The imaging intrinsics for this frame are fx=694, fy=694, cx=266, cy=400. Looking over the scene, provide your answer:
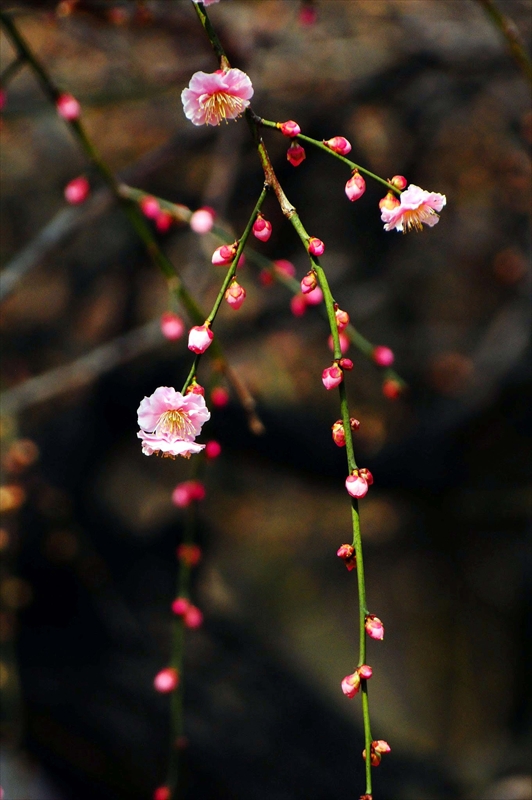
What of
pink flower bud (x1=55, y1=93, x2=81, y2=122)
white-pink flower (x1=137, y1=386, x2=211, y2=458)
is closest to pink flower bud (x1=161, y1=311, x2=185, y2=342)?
pink flower bud (x1=55, y1=93, x2=81, y2=122)

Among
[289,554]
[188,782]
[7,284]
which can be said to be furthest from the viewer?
[289,554]

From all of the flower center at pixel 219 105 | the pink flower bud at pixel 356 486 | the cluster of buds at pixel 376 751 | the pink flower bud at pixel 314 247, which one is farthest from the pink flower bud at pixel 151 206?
the cluster of buds at pixel 376 751

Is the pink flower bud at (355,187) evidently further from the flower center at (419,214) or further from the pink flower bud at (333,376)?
the pink flower bud at (333,376)

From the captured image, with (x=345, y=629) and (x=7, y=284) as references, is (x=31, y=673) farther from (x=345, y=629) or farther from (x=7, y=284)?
(x=7, y=284)

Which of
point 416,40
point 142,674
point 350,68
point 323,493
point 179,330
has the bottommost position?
point 142,674

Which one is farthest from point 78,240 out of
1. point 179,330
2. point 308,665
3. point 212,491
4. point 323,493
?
point 308,665

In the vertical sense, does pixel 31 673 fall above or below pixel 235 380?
below
